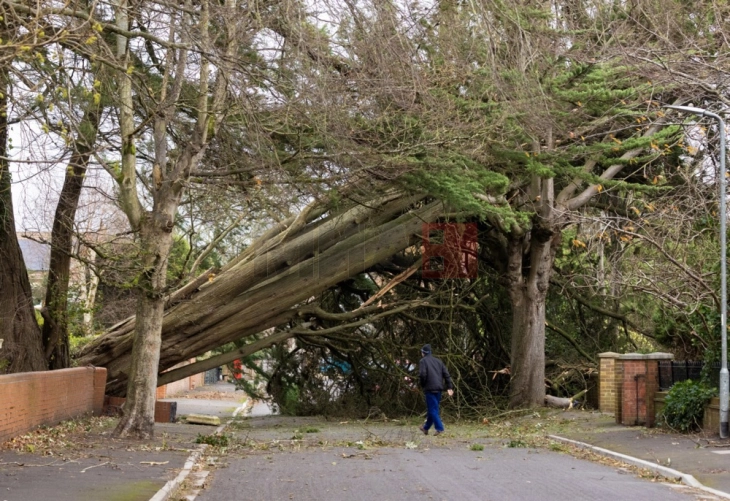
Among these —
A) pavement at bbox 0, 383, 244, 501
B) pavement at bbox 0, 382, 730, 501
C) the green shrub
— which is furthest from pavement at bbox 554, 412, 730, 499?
pavement at bbox 0, 383, 244, 501

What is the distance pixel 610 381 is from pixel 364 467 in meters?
9.46

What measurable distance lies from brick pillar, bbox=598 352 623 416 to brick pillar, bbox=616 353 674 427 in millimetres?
241

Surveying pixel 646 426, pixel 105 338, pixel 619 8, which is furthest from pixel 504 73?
pixel 105 338

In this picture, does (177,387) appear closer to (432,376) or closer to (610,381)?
(610,381)

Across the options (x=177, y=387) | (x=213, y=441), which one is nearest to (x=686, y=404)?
(x=213, y=441)

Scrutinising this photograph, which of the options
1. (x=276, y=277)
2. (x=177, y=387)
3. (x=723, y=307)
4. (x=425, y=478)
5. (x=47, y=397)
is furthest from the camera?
(x=177, y=387)

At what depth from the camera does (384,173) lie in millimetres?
17125

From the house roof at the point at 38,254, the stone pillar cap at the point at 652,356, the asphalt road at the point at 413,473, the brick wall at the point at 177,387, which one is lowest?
the brick wall at the point at 177,387

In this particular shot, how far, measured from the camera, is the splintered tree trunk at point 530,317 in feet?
77.2

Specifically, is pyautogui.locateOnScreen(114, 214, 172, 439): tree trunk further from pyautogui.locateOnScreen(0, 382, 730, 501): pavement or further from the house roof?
the house roof

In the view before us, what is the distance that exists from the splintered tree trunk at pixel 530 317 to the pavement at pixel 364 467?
17.8 feet

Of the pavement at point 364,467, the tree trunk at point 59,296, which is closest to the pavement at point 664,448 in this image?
the pavement at point 364,467

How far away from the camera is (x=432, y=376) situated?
57.2 ft

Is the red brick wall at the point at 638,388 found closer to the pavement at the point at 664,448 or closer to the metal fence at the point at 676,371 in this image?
the metal fence at the point at 676,371
